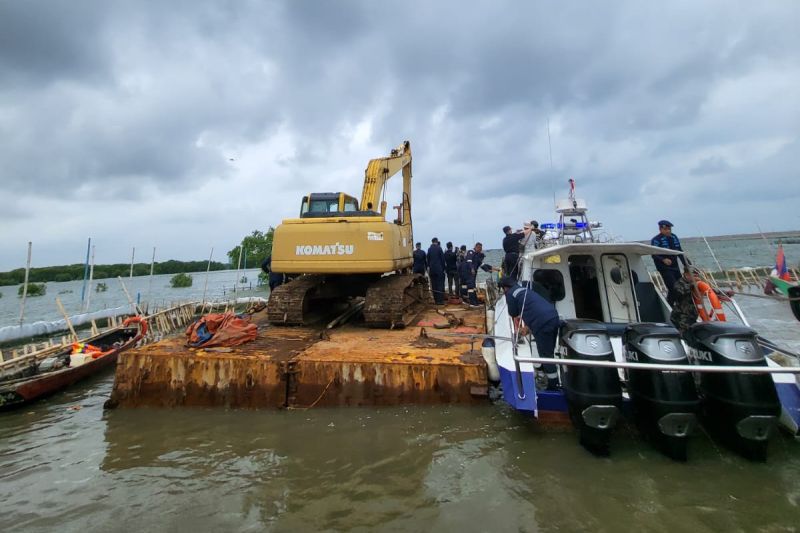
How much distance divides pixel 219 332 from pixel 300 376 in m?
1.77

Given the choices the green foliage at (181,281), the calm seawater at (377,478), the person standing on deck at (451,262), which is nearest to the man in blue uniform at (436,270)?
the person standing on deck at (451,262)

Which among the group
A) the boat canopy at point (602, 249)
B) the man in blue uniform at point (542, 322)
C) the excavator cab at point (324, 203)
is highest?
the excavator cab at point (324, 203)

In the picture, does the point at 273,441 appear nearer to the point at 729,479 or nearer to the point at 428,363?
the point at 428,363

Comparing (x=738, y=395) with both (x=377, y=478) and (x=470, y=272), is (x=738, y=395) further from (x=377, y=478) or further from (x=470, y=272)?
(x=470, y=272)

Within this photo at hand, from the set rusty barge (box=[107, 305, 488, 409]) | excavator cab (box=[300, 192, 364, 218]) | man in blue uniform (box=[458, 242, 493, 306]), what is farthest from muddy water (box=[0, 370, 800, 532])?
man in blue uniform (box=[458, 242, 493, 306])

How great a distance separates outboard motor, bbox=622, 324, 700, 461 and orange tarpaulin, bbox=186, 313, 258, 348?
514cm

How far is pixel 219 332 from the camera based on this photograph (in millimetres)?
5965

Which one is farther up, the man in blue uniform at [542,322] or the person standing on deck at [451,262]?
the person standing on deck at [451,262]

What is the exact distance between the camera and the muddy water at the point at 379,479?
9.59ft

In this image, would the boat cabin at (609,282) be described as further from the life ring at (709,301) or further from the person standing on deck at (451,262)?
the person standing on deck at (451,262)

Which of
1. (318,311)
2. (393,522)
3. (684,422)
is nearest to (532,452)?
(684,422)

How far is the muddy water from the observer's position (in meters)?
2.92

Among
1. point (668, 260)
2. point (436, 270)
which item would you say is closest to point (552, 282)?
Answer: point (668, 260)

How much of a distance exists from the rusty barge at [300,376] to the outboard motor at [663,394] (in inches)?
66.5
